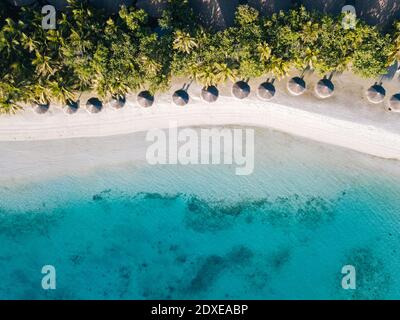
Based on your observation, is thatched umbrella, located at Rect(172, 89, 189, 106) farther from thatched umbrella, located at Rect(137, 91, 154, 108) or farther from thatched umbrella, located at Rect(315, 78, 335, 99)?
thatched umbrella, located at Rect(315, 78, 335, 99)

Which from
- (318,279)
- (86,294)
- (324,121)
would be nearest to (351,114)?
(324,121)

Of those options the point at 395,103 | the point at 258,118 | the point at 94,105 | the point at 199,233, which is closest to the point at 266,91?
the point at 258,118

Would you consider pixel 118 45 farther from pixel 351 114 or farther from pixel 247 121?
pixel 351 114

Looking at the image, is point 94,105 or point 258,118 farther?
point 258,118

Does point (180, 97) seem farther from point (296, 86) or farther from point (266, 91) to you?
point (296, 86)

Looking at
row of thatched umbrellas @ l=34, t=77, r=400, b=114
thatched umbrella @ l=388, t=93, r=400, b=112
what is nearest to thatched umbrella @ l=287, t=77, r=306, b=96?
row of thatched umbrellas @ l=34, t=77, r=400, b=114

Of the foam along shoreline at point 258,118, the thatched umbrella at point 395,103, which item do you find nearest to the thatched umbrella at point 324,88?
the foam along shoreline at point 258,118
